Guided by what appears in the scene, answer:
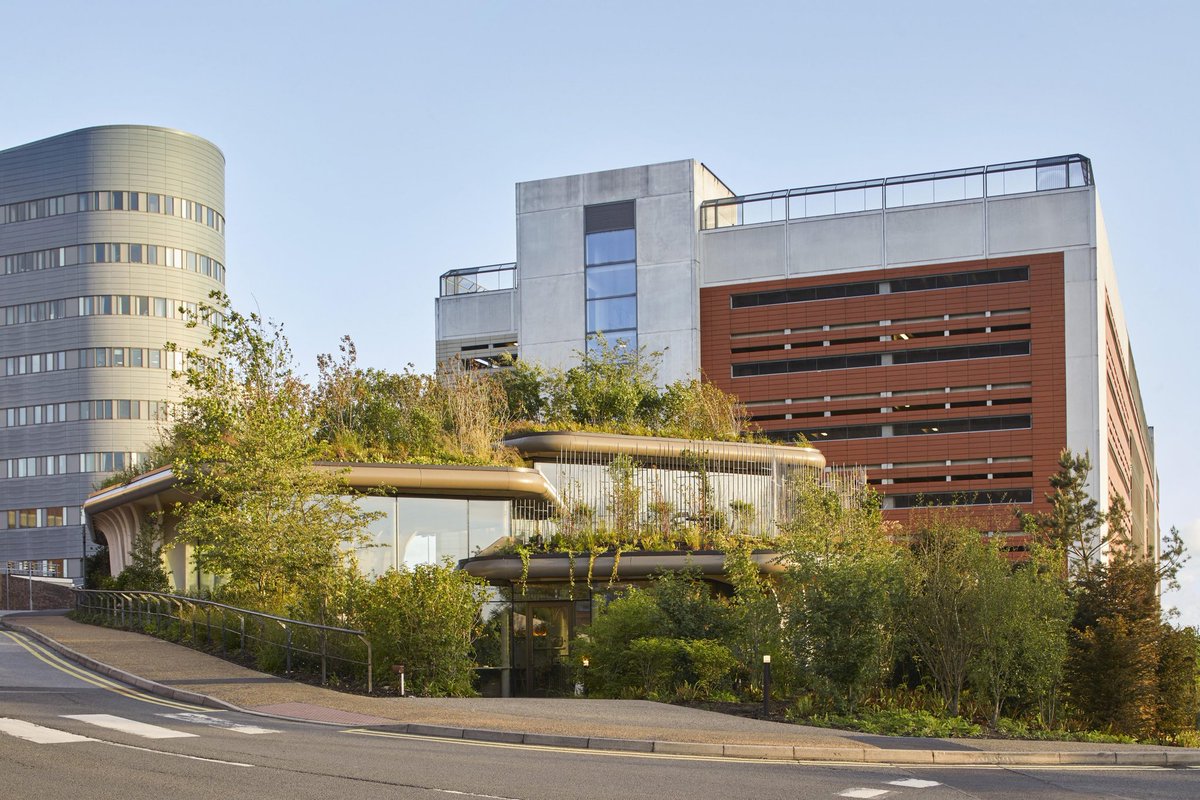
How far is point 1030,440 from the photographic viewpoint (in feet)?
270

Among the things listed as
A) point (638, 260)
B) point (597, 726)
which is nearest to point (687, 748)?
point (597, 726)

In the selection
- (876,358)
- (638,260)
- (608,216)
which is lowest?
(876,358)

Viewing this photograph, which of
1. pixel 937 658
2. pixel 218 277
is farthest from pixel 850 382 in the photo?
pixel 937 658

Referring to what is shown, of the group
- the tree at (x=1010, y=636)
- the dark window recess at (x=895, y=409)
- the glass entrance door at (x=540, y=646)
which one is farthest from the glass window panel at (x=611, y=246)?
the tree at (x=1010, y=636)

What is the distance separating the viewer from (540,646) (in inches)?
1197

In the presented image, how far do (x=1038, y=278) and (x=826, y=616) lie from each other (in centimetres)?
6695

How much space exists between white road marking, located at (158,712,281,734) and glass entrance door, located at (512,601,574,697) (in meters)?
12.5

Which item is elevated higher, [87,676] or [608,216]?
[608,216]

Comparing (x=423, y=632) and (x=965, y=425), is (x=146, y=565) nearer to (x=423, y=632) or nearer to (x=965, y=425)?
(x=423, y=632)

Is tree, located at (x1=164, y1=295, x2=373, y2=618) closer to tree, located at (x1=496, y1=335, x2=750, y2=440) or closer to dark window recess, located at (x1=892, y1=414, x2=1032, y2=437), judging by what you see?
tree, located at (x1=496, y1=335, x2=750, y2=440)

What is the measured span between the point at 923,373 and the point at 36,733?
74.8m

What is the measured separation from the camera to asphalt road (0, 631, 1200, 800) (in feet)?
41.7

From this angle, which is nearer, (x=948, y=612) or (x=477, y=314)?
(x=948, y=612)

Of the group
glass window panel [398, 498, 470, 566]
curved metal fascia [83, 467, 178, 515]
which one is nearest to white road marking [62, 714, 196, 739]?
glass window panel [398, 498, 470, 566]
